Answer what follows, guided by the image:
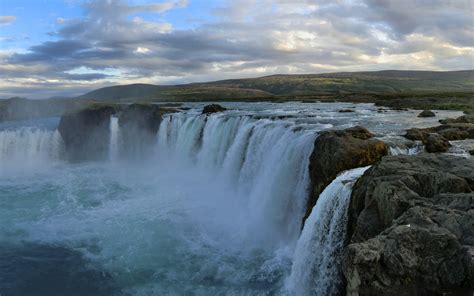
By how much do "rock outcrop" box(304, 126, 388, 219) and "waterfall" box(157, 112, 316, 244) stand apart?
3.88 feet

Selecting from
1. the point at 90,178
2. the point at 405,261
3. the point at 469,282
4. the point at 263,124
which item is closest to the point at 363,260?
the point at 405,261

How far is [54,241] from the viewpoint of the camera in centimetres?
1905

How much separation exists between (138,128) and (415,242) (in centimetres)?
3593

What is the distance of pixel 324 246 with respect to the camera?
11.8 m

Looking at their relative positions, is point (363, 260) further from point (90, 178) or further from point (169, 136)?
point (169, 136)

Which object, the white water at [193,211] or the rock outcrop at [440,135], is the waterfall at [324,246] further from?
the rock outcrop at [440,135]

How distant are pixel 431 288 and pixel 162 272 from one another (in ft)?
36.6

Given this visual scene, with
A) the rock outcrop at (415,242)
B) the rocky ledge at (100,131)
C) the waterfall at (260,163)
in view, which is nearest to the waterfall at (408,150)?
the waterfall at (260,163)

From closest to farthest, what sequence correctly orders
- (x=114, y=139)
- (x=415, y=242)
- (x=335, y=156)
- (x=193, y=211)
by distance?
(x=415, y=242) < (x=335, y=156) < (x=193, y=211) < (x=114, y=139)

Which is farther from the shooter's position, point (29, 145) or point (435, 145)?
point (29, 145)

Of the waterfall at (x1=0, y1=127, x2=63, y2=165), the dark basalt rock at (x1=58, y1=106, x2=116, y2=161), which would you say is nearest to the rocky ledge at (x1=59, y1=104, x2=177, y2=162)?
the dark basalt rock at (x1=58, y1=106, x2=116, y2=161)

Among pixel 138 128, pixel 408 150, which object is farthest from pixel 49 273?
pixel 138 128

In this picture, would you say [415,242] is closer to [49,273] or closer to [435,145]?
[435,145]

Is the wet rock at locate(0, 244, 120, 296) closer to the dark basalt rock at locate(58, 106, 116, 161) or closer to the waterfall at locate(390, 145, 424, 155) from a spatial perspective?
the waterfall at locate(390, 145, 424, 155)
